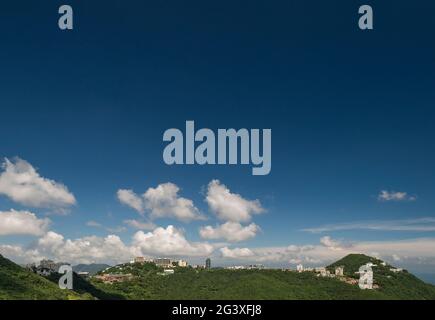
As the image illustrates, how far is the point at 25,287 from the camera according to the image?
8881cm

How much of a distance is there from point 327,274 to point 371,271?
51.9 feet

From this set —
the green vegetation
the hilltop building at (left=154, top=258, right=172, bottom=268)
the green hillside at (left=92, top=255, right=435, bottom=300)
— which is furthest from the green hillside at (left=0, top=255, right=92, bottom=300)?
the hilltop building at (left=154, top=258, right=172, bottom=268)

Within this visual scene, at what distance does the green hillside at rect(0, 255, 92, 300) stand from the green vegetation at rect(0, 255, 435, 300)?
45.3 feet

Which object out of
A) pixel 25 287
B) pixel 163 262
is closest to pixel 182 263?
pixel 163 262

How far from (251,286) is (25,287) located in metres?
70.4

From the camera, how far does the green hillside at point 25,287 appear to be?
81.9 meters

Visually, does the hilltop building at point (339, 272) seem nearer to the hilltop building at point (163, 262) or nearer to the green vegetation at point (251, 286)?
the green vegetation at point (251, 286)

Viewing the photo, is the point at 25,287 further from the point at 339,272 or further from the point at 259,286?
the point at 339,272

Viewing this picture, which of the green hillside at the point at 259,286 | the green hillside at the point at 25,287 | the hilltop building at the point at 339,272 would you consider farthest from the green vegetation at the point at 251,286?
the green hillside at the point at 25,287

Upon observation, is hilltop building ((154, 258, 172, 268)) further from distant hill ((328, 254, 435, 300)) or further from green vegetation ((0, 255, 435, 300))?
distant hill ((328, 254, 435, 300))

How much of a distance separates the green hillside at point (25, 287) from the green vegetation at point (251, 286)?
13792 mm

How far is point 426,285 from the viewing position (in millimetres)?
151875
